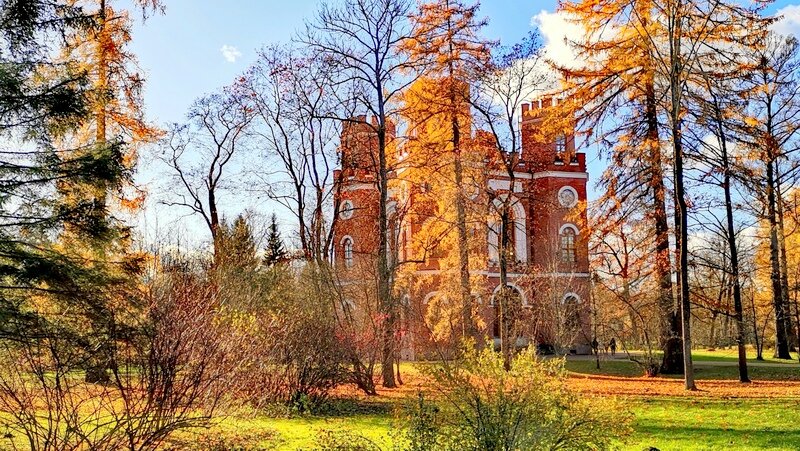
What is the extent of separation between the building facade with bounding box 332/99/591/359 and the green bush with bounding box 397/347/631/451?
8089mm

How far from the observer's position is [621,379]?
55.9 ft

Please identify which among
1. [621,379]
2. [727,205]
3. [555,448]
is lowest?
[621,379]

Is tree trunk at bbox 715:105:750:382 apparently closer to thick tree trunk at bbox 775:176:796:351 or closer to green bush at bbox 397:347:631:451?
thick tree trunk at bbox 775:176:796:351

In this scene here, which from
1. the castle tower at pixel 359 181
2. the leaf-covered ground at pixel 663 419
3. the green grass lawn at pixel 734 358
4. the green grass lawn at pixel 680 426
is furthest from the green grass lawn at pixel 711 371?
the castle tower at pixel 359 181

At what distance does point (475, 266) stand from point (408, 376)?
5.20 meters

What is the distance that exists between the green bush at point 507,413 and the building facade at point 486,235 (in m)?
8.09

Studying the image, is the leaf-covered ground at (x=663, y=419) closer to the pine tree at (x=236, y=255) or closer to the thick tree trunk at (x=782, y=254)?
the thick tree trunk at (x=782, y=254)

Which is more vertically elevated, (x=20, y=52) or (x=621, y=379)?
(x=20, y=52)

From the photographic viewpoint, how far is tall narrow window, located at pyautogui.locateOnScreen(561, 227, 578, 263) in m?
30.7

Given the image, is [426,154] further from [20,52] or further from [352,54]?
[20,52]

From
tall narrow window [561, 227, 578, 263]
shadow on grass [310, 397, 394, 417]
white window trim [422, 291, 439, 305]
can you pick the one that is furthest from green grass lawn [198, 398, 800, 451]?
tall narrow window [561, 227, 578, 263]

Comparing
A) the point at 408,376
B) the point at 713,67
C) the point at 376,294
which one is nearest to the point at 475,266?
the point at 408,376

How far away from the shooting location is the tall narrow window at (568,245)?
30.7m

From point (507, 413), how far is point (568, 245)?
26.8 m
